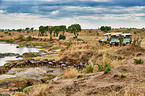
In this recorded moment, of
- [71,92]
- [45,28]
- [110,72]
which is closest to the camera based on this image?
[71,92]

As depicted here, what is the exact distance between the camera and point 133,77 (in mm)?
6363

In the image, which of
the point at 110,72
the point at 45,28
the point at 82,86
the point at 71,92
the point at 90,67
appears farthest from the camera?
the point at 45,28

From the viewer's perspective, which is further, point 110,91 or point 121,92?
point 110,91

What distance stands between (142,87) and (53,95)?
315 cm

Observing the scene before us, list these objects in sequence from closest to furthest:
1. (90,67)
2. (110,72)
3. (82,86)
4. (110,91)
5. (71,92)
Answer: (110,91) < (71,92) < (82,86) < (110,72) < (90,67)

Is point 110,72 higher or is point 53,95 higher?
point 110,72

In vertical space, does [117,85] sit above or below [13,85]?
above

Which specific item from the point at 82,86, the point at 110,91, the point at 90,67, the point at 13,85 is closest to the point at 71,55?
the point at 90,67

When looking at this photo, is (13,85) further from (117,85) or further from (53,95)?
(117,85)

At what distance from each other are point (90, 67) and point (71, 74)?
1.52m

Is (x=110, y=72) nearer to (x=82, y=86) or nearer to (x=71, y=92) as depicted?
(x=82, y=86)

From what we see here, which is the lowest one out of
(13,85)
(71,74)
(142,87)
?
(13,85)

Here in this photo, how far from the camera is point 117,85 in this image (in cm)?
559

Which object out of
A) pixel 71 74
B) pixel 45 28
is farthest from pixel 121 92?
pixel 45 28
